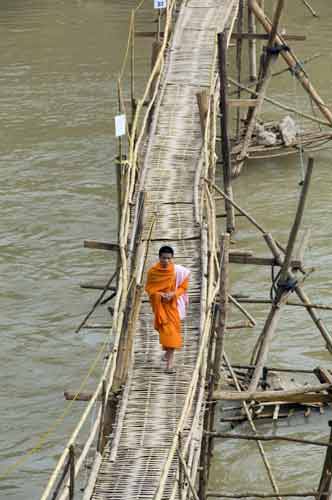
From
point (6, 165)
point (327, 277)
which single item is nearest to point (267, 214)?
point (327, 277)

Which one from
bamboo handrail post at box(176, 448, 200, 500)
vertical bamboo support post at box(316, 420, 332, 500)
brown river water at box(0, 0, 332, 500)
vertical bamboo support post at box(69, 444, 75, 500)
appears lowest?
brown river water at box(0, 0, 332, 500)

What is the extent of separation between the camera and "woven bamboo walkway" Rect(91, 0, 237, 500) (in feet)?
23.4

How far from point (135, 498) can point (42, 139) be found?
1010 cm

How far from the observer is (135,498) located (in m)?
6.86

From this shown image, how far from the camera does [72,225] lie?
44.6 ft

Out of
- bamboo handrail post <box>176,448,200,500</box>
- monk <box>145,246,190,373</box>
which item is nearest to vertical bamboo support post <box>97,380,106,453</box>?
bamboo handrail post <box>176,448,200,500</box>

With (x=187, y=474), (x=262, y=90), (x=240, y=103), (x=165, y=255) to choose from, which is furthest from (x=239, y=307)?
(x=262, y=90)

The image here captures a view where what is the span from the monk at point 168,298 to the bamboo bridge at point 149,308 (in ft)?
0.45

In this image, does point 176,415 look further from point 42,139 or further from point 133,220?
point 42,139

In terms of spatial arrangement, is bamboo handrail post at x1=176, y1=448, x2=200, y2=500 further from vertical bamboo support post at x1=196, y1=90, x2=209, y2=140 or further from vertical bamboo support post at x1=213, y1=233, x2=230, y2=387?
vertical bamboo support post at x1=196, y1=90, x2=209, y2=140

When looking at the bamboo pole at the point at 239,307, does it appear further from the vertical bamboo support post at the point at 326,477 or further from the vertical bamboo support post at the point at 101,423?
the vertical bamboo support post at the point at 101,423

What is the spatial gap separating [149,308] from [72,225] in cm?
517

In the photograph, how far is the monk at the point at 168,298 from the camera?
7.89 metres

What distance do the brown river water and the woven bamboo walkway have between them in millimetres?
1589
